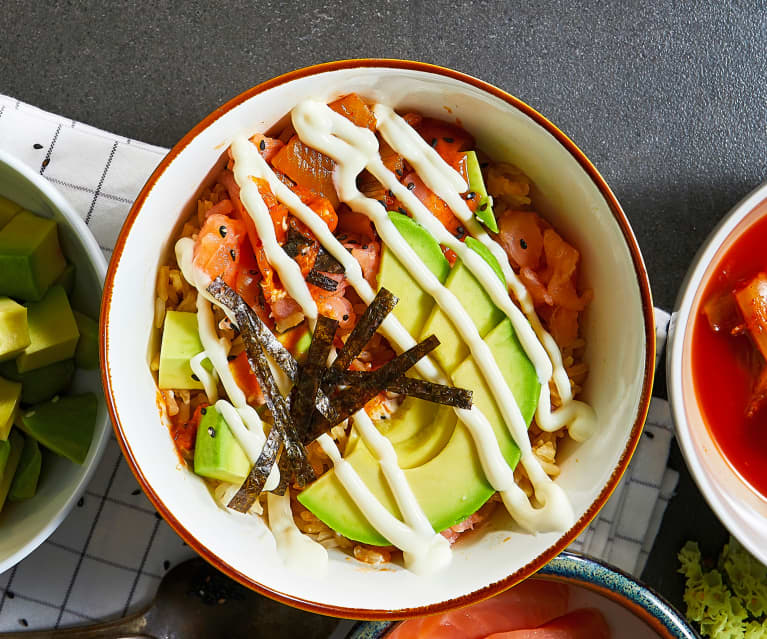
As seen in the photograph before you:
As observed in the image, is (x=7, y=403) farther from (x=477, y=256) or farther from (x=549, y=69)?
(x=549, y=69)

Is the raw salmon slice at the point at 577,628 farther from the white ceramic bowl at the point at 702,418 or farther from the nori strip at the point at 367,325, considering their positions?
the nori strip at the point at 367,325

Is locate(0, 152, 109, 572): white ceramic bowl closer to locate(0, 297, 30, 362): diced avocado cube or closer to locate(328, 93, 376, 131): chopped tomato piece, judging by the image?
locate(0, 297, 30, 362): diced avocado cube

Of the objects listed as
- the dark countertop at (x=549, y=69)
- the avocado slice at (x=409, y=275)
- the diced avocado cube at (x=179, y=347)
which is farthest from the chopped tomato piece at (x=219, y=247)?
the dark countertop at (x=549, y=69)

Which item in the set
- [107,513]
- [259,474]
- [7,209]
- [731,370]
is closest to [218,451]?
[259,474]

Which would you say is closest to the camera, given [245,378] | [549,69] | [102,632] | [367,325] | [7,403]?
[367,325]

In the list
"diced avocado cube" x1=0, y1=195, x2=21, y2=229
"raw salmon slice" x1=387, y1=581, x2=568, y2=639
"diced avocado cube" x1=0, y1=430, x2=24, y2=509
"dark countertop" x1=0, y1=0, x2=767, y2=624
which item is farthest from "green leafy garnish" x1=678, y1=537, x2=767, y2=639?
"diced avocado cube" x1=0, y1=195, x2=21, y2=229

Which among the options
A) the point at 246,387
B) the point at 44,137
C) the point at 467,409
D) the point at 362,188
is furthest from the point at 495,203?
the point at 44,137
